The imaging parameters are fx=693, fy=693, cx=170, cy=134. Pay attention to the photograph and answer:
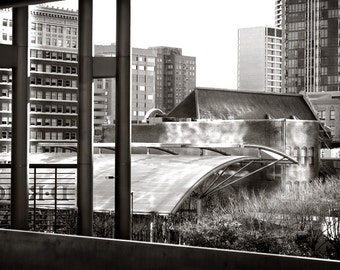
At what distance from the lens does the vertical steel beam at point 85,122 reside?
13188mm

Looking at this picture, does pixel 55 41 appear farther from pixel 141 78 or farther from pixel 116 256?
pixel 116 256

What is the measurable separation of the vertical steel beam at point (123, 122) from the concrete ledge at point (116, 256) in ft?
6.77

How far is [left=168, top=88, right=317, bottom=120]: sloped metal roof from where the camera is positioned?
123 meters

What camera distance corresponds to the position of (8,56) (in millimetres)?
13398

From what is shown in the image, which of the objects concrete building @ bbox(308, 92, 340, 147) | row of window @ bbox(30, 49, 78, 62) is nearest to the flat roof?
concrete building @ bbox(308, 92, 340, 147)

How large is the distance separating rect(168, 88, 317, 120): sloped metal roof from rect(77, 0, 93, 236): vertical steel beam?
107062 millimetres

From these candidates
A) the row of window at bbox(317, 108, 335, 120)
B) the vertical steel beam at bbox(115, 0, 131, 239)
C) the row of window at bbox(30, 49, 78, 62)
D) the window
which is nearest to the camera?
the vertical steel beam at bbox(115, 0, 131, 239)

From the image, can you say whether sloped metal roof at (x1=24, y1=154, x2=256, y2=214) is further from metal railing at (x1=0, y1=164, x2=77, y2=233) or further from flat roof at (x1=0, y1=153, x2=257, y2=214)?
metal railing at (x1=0, y1=164, x2=77, y2=233)

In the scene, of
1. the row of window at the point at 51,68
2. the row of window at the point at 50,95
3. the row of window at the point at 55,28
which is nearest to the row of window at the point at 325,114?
the row of window at the point at 50,95

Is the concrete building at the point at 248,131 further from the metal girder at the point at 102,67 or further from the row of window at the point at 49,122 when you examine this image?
the metal girder at the point at 102,67

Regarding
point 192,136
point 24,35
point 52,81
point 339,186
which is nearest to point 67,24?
point 52,81

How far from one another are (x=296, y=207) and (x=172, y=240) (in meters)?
40.7

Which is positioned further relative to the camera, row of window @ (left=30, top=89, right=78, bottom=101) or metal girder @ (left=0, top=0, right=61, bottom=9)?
row of window @ (left=30, top=89, right=78, bottom=101)

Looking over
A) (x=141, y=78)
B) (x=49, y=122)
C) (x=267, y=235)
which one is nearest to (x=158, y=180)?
(x=267, y=235)
